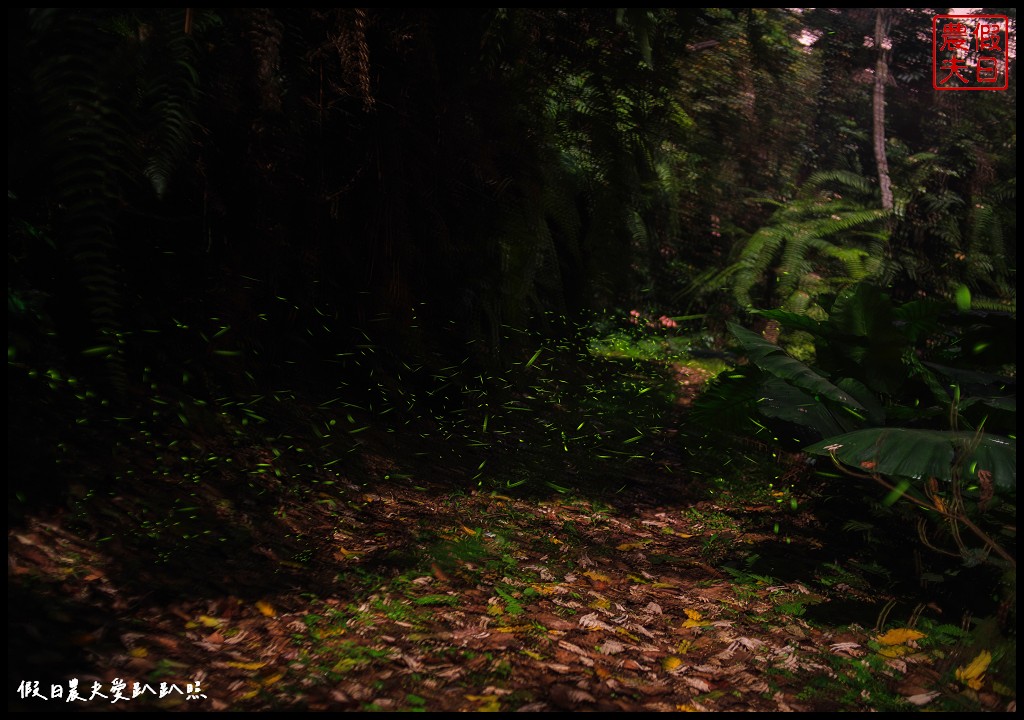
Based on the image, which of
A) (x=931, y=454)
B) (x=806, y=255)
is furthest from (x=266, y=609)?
(x=806, y=255)

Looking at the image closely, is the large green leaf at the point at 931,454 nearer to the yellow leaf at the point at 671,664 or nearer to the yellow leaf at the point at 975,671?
the yellow leaf at the point at 975,671

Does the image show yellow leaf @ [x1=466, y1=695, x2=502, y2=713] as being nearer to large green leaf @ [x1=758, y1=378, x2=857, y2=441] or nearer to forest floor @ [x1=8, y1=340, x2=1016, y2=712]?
forest floor @ [x1=8, y1=340, x2=1016, y2=712]

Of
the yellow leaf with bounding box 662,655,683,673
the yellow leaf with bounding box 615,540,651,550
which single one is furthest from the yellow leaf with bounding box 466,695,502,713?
the yellow leaf with bounding box 615,540,651,550

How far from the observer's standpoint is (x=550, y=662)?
2.01 meters

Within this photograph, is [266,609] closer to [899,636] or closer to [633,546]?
[633,546]

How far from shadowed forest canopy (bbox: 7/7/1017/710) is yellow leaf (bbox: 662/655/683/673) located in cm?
2

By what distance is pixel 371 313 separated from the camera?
331 cm

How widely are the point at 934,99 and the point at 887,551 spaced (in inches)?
721

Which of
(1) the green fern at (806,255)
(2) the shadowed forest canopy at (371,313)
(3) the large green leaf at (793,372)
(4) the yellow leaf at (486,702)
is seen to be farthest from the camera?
(1) the green fern at (806,255)

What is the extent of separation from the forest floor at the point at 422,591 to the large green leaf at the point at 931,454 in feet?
1.68

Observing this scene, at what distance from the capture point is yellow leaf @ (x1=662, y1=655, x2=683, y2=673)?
206 cm

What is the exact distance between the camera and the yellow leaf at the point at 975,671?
2.01m

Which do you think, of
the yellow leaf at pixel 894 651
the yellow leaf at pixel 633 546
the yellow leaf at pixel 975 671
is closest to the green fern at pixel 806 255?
the yellow leaf at pixel 633 546

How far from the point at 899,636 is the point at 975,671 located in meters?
0.26
